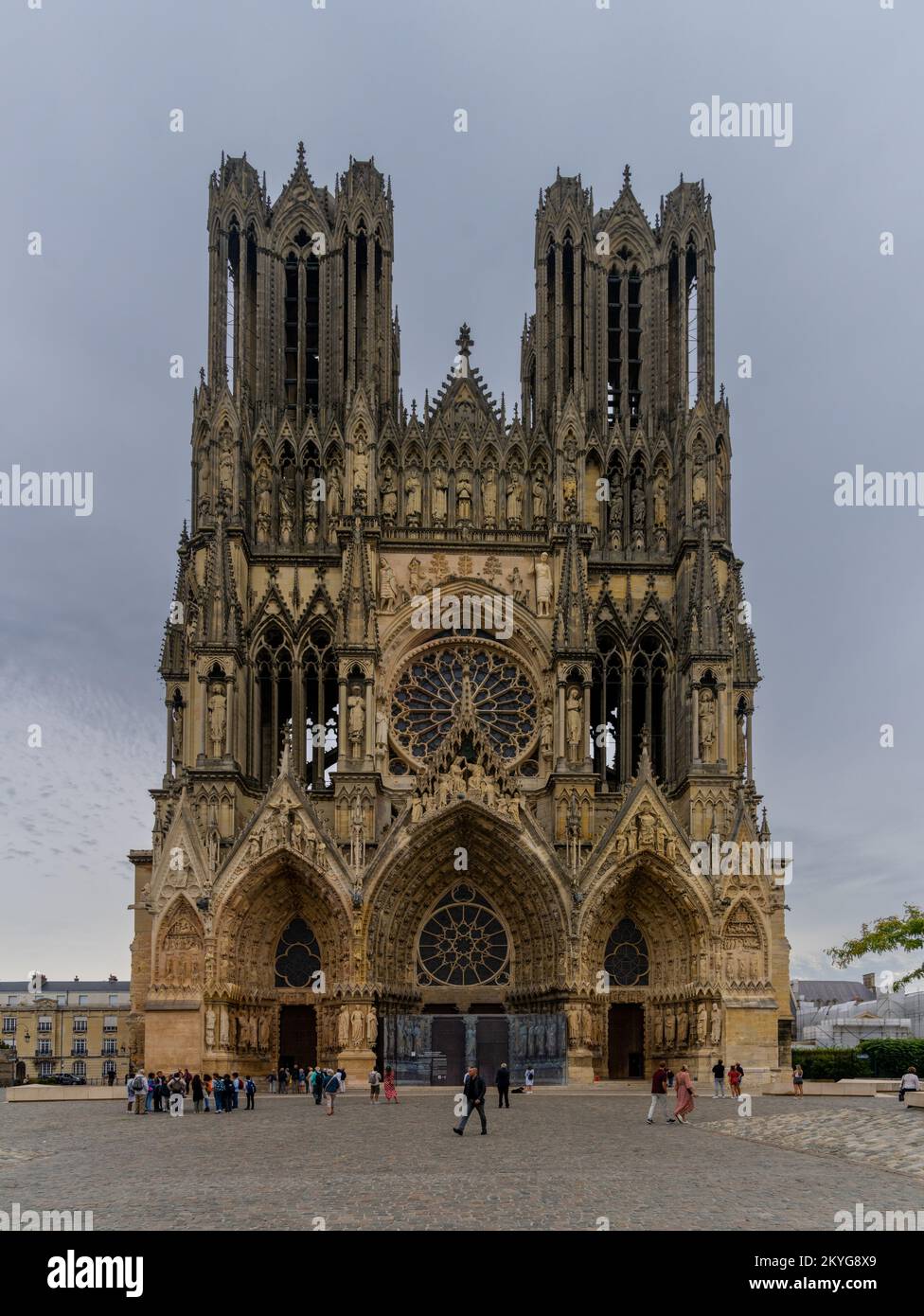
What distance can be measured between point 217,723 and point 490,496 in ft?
40.3

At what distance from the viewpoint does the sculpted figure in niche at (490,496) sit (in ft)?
165

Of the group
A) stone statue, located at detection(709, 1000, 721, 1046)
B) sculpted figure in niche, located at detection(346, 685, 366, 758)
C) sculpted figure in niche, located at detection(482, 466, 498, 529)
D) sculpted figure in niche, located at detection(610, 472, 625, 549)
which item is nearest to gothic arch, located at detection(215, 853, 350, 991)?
sculpted figure in niche, located at detection(346, 685, 366, 758)

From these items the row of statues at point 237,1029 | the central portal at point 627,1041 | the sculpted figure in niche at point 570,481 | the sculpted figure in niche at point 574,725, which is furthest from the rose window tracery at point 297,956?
the sculpted figure in niche at point 570,481

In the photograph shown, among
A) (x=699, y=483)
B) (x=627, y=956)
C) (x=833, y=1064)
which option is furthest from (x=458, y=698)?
(x=833, y=1064)

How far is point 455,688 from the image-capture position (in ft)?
163

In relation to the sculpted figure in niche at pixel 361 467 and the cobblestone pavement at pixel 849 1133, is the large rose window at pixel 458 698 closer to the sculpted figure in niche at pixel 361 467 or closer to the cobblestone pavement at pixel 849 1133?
the sculpted figure in niche at pixel 361 467

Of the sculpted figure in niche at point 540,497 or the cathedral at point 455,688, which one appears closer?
the cathedral at point 455,688

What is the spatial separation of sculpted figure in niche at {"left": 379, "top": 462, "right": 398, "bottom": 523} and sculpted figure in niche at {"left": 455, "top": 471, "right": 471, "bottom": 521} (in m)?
2.08

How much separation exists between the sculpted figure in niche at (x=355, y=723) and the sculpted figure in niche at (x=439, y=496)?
Answer: 291 inches

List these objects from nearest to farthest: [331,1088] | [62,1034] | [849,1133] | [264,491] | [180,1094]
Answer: [849,1133] → [331,1088] → [180,1094] → [264,491] → [62,1034]

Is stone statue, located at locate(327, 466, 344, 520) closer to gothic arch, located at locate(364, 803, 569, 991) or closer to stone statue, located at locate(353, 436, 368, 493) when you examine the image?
stone statue, located at locate(353, 436, 368, 493)

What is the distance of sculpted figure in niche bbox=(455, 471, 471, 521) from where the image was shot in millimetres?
50125

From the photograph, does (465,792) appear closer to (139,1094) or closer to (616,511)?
(616,511)
